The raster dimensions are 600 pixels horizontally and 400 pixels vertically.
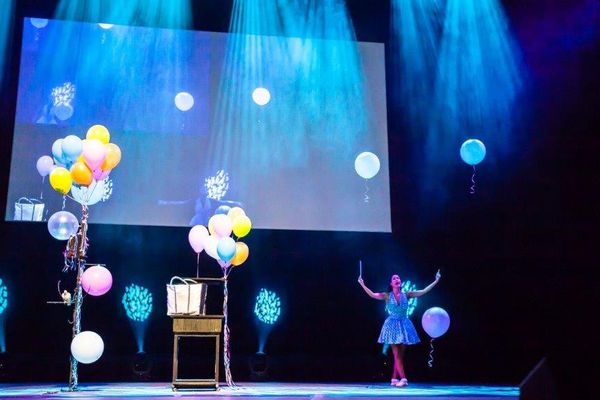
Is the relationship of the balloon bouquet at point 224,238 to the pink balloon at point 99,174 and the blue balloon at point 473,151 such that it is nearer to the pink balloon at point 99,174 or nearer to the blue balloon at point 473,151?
the pink balloon at point 99,174

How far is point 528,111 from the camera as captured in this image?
28.5 feet

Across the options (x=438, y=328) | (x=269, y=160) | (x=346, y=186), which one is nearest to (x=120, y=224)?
(x=269, y=160)

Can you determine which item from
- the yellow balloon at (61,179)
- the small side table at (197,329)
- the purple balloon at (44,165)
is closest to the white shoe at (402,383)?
the small side table at (197,329)

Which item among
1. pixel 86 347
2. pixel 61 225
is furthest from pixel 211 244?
pixel 86 347

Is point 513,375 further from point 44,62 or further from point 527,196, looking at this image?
point 44,62

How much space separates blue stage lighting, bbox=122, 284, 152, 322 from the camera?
25.0 ft

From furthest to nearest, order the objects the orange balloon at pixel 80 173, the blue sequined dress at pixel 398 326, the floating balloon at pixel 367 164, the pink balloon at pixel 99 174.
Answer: the floating balloon at pixel 367 164
the blue sequined dress at pixel 398 326
the pink balloon at pixel 99 174
the orange balloon at pixel 80 173

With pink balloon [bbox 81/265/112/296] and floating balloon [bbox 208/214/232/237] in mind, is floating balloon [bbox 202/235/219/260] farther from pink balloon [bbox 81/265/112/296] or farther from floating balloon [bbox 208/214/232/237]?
pink balloon [bbox 81/265/112/296]

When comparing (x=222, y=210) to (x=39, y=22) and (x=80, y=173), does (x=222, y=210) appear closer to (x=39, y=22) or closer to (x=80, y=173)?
(x=80, y=173)

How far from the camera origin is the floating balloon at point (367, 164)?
756cm

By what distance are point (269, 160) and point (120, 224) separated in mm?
1845

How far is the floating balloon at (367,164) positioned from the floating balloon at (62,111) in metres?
3.30

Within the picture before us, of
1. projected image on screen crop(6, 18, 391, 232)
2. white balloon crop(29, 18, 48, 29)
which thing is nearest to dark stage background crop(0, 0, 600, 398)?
white balloon crop(29, 18, 48, 29)

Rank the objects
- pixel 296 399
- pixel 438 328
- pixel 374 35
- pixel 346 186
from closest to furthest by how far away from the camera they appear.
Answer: pixel 296 399, pixel 438 328, pixel 346 186, pixel 374 35
